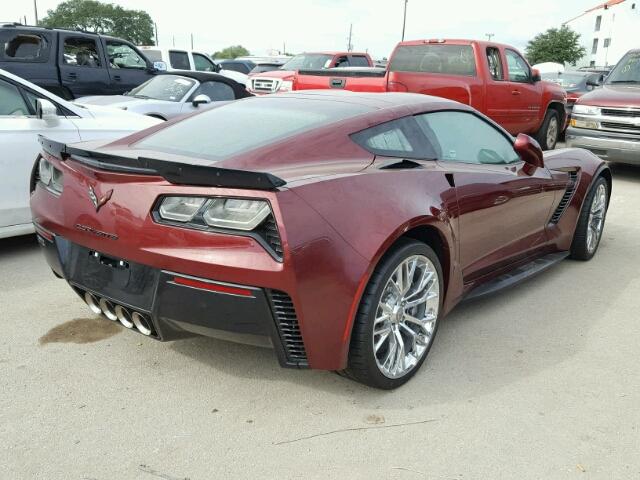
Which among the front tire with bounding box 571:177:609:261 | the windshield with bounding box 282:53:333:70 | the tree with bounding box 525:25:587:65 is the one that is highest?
the tree with bounding box 525:25:587:65

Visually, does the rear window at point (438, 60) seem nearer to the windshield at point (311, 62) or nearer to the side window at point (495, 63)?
the side window at point (495, 63)

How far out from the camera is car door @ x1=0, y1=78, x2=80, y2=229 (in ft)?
15.4

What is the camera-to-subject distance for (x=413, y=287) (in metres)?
3.07

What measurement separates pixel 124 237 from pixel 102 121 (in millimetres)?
3265

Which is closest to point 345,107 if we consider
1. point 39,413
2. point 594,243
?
point 39,413

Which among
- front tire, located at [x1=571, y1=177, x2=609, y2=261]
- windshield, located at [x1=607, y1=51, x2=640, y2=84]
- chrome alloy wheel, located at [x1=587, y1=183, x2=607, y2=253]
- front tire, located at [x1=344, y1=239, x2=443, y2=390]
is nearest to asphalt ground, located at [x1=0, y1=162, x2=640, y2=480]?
front tire, located at [x1=344, y1=239, x2=443, y2=390]

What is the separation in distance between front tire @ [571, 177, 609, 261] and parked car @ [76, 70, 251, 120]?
5.64m

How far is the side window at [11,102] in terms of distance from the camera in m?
4.93

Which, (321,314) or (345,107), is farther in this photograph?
(345,107)

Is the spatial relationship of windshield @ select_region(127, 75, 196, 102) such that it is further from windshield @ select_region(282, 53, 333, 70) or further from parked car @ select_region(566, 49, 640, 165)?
parked car @ select_region(566, 49, 640, 165)

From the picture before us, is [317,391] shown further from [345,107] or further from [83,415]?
[345,107]

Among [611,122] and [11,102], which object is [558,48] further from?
[11,102]

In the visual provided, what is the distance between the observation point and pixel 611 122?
8.73 m

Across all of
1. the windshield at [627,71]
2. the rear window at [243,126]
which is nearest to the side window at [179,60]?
the windshield at [627,71]
